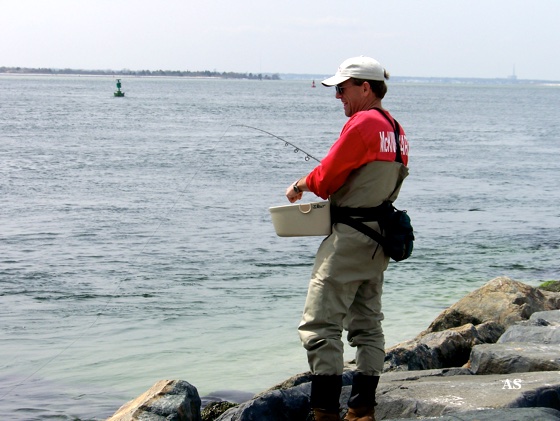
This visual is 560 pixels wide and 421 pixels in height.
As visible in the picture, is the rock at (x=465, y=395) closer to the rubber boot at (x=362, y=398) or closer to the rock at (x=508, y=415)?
the rock at (x=508, y=415)

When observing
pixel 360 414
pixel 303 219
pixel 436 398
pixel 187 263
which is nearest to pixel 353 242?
pixel 303 219

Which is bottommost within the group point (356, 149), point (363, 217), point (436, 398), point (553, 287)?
point (553, 287)

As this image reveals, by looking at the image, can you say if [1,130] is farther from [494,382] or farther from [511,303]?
[494,382]

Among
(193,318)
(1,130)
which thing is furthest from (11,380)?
(1,130)

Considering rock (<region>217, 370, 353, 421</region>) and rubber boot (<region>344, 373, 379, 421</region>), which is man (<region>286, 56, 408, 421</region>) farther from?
rock (<region>217, 370, 353, 421</region>)

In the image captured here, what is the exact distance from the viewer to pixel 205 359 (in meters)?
8.57

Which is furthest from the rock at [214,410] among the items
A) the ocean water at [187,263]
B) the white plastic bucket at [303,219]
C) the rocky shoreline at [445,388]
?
the white plastic bucket at [303,219]

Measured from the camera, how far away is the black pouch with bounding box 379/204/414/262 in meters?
4.46

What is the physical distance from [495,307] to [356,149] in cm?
464

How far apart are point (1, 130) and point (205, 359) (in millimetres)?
33271

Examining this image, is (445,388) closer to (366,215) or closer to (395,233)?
(395,233)

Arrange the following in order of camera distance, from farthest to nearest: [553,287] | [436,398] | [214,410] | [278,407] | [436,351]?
[553,287] → [436,351] → [214,410] → [278,407] → [436,398]

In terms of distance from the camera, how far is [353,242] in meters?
4.44

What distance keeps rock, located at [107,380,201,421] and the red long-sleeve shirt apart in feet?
5.68
